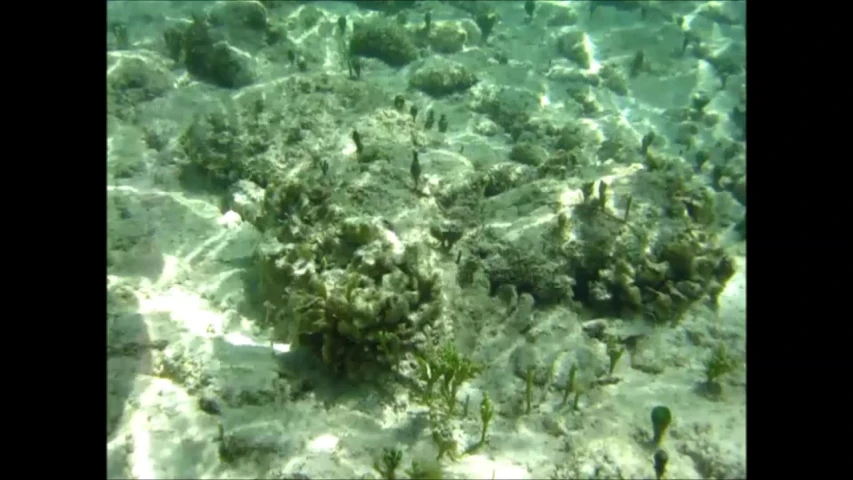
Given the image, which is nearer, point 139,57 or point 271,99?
point 271,99

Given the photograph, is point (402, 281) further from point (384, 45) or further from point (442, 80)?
point (384, 45)

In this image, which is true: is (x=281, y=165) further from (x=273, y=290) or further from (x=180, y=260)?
(x=273, y=290)

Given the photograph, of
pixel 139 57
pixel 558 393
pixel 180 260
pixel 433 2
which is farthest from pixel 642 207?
pixel 433 2

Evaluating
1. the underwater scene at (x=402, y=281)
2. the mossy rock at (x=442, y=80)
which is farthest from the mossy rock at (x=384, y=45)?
the underwater scene at (x=402, y=281)

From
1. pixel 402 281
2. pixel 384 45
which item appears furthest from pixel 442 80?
pixel 402 281

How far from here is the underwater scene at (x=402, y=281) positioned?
3852 mm

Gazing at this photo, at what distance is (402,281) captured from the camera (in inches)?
173

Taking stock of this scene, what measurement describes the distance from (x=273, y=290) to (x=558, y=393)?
8.07 ft

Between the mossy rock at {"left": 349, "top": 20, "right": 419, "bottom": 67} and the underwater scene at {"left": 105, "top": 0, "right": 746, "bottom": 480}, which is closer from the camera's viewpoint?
the underwater scene at {"left": 105, "top": 0, "right": 746, "bottom": 480}

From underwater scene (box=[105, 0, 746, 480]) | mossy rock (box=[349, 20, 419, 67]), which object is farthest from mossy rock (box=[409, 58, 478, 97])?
mossy rock (box=[349, 20, 419, 67])

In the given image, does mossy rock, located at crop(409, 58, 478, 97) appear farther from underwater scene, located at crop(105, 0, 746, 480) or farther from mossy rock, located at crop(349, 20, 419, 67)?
mossy rock, located at crop(349, 20, 419, 67)

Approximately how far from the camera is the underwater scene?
385 cm
